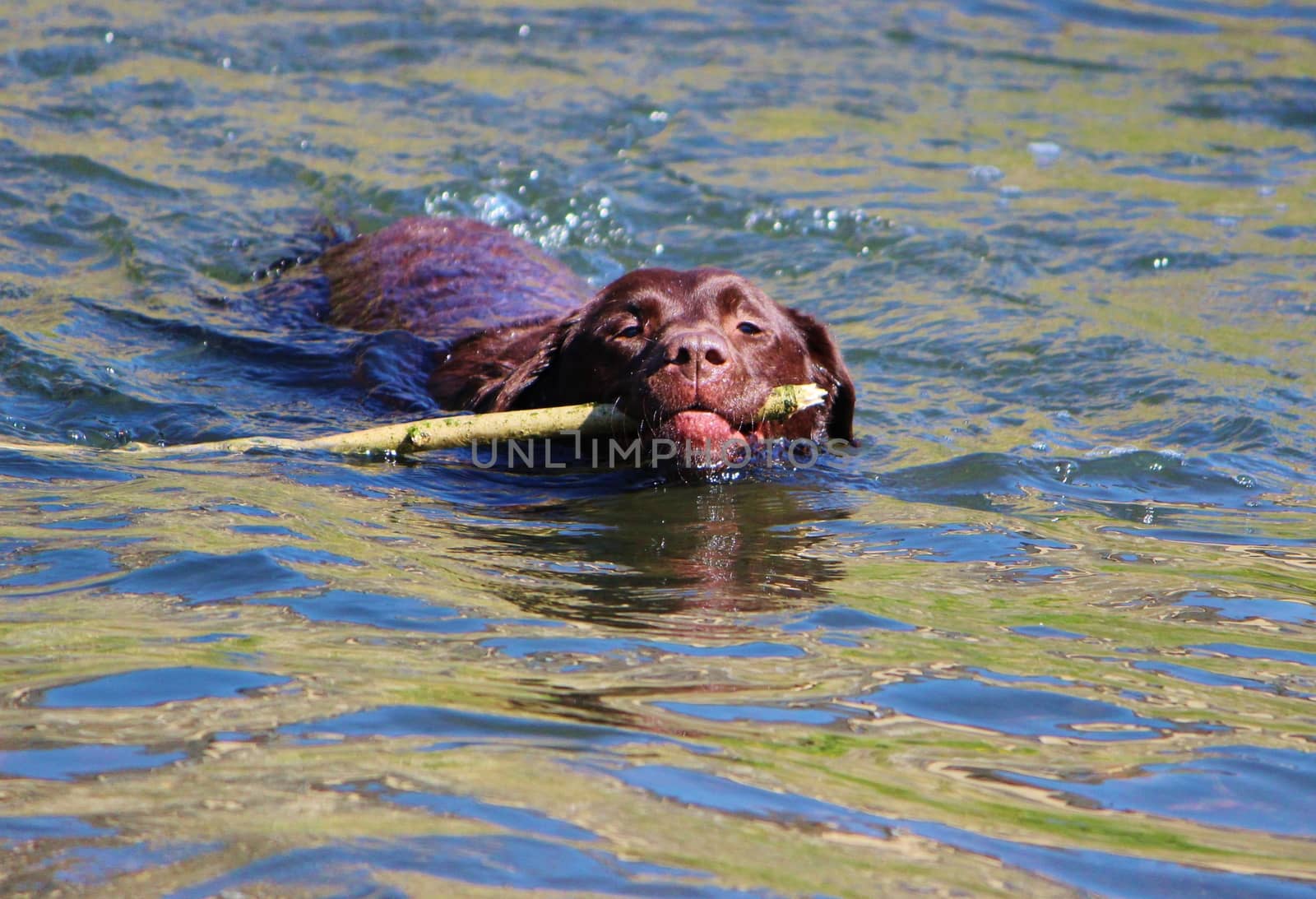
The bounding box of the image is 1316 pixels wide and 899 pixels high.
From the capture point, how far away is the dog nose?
4832mm

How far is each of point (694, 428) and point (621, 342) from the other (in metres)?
0.52

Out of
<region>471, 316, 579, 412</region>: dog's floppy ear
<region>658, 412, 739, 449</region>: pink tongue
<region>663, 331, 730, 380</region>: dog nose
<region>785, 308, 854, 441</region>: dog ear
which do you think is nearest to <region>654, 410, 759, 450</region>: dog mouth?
<region>658, 412, 739, 449</region>: pink tongue

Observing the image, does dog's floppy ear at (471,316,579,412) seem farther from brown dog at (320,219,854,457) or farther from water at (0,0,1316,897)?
water at (0,0,1316,897)

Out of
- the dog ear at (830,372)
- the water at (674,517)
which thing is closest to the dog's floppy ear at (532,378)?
the water at (674,517)

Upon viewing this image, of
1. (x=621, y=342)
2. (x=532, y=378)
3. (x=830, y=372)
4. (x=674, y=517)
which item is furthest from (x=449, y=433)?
(x=830, y=372)

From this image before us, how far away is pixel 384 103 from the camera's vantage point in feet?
35.6

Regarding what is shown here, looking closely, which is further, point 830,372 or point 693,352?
point 830,372

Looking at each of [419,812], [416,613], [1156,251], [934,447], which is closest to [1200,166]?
[1156,251]

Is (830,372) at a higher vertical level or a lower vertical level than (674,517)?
higher

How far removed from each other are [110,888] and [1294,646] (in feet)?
8.78

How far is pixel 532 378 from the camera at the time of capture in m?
5.53

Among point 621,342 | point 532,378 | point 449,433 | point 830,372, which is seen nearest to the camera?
point 449,433

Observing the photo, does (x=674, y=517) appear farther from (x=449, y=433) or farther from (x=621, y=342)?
(x=449, y=433)

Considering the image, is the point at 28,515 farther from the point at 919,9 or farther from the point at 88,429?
the point at 919,9
